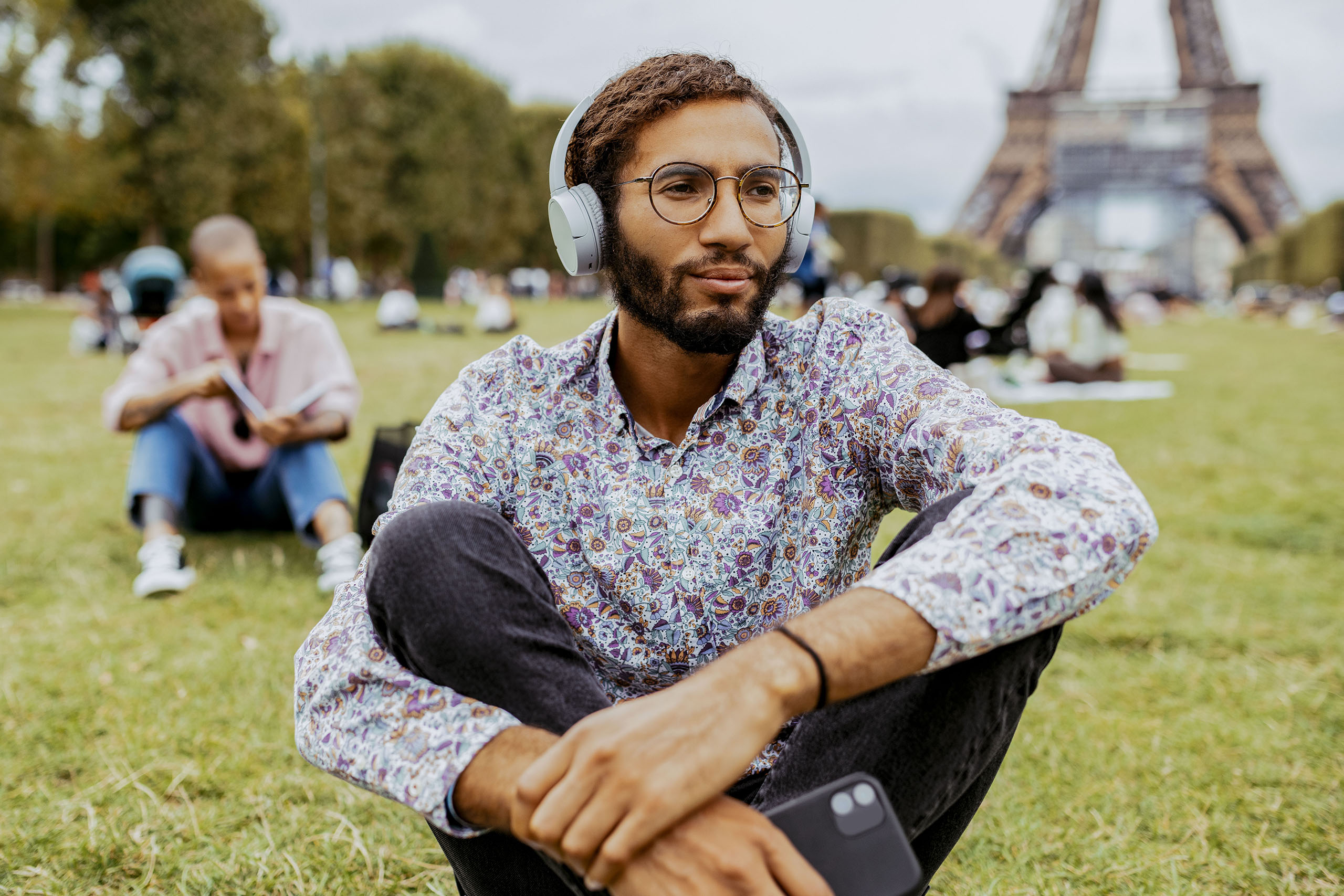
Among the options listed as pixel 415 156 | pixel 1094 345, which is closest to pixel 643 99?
pixel 1094 345

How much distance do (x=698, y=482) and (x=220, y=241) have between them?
3.12 m

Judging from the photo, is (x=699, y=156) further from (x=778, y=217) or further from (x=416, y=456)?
(x=416, y=456)

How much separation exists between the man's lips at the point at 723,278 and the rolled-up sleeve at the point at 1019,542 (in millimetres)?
450

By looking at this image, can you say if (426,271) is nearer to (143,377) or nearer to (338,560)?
(143,377)

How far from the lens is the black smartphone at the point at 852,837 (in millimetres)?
1145

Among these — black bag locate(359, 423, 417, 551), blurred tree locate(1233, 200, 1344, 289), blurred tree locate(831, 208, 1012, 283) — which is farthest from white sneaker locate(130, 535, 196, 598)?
blurred tree locate(1233, 200, 1344, 289)

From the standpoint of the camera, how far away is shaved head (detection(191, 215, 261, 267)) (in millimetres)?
4023

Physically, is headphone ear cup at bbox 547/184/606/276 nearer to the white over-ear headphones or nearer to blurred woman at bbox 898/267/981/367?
the white over-ear headphones

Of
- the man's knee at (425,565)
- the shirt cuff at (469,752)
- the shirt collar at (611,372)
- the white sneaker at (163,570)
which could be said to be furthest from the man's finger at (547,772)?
the white sneaker at (163,570)

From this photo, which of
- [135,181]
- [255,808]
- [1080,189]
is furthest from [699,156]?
[1080,189]

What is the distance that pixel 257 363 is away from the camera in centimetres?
423

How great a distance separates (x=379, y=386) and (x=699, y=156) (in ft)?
30.6

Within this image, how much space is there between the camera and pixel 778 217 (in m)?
1.77

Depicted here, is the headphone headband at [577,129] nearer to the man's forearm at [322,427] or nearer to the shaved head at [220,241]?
the man's forearm at [322,427]
